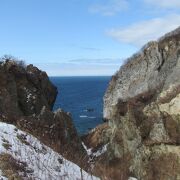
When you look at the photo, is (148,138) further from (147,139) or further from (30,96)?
(30,96)

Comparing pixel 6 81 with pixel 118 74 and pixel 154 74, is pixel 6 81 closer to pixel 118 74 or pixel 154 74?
pixel 154 74

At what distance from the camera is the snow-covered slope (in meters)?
11.8

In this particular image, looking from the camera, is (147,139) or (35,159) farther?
(147,139)

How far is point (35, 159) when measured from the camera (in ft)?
41.7

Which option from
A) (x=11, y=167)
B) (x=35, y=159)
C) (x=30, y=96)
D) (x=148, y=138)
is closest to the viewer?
(x=11, y=167)

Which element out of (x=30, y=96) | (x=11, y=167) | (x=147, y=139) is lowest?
(x=147, y=139)

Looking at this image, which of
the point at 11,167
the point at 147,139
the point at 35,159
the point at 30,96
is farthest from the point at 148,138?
the point at 11,167

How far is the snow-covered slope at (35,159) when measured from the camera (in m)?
11.8

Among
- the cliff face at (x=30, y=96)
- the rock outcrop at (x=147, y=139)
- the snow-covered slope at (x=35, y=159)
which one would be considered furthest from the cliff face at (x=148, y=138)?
the snow-covered slope at (x=35, y=159)

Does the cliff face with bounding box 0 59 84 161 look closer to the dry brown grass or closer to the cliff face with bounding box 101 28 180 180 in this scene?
the cliff face with bounding box 101 28 180 180

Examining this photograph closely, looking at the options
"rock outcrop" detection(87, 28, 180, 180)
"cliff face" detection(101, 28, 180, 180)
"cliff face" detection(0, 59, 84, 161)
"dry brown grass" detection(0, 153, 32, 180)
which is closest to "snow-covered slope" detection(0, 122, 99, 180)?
"dry brown grass" detection(0, 153, 32, 180)

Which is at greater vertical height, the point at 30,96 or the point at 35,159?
the point at 30,96

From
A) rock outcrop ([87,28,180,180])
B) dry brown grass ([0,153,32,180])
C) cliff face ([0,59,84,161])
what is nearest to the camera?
dry brown grass ([0,153,32,180])

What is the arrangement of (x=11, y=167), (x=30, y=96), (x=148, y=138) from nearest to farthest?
(x=11, y=167), (x=148, y=138), (x=30, y=96)
